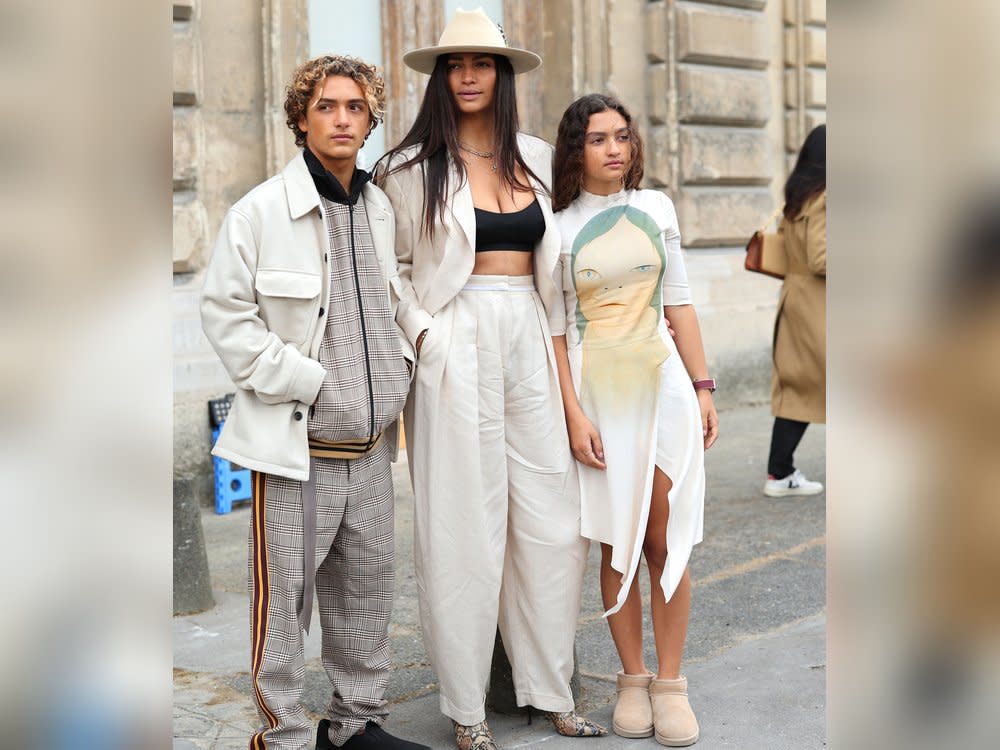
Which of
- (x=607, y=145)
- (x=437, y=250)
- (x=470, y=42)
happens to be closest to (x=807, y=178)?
(x=607, y=145)

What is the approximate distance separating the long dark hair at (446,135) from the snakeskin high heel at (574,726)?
1.39 meters

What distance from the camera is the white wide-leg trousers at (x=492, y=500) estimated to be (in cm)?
312

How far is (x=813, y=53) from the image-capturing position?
375 inches

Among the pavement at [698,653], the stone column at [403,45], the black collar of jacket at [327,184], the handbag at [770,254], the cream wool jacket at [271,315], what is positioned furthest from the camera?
the stone column at [403,45]

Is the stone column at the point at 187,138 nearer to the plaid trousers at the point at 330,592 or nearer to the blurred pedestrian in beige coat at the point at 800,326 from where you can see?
the blurred pedestrian in beige coat at the point at 800,326

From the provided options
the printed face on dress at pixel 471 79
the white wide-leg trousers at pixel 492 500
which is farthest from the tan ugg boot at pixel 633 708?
the printed face on dress at pixel 471 79

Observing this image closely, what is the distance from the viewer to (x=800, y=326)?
6.07 metres

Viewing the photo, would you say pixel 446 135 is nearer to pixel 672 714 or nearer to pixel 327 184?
pixel 327 184

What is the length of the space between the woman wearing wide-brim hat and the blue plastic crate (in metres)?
3.05

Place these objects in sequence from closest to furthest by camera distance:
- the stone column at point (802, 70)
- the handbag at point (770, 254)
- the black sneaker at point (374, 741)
Answer: 1. the black sneaker at point (374, 741)
2. the handbag at point (770, 254)
3. the stone column at point (802, 70)

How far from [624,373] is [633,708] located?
3.13 feet
